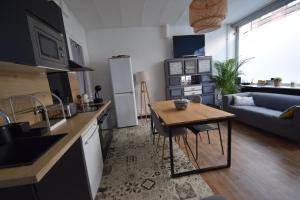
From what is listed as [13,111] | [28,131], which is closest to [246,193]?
[28,131]

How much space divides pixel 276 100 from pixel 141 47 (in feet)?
12.3

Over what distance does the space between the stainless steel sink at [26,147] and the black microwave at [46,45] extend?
2.09 ft

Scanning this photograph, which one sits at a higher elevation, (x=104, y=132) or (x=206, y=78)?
(x=206, y=78)

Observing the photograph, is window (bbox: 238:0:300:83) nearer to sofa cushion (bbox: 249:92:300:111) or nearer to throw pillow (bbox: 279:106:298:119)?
sofa cushion (bbox: 249:92:300:111)

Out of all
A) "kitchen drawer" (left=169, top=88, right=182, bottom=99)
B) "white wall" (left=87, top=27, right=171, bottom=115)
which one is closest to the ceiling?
"white wall" (left=87, top=27, right=171, bottom=115)

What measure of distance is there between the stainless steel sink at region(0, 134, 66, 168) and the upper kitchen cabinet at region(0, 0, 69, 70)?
1.96 feet

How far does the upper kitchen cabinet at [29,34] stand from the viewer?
1067 millimetres

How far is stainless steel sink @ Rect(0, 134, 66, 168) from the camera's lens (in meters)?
1.08

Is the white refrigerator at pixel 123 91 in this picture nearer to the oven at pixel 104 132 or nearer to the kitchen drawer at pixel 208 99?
the oven at pixel 104 132

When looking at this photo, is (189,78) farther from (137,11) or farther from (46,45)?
(46,45)

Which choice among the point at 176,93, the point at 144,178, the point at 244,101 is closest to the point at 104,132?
the point at 144,178

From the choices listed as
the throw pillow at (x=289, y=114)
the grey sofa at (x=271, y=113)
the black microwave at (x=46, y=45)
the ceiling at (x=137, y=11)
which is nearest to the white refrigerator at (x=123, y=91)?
the ceiling at (x=137, y=11)

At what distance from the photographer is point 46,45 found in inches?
58.4

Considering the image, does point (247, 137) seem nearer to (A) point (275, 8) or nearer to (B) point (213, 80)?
(B) point (213, 80)
